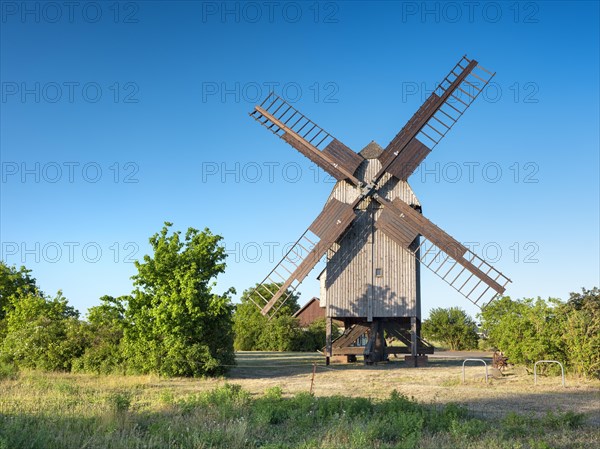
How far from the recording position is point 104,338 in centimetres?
2448

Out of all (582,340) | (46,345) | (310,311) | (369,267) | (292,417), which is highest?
(369,267)

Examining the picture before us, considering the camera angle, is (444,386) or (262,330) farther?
(262,330)

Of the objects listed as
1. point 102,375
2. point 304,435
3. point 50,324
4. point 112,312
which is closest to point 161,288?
point 112,312

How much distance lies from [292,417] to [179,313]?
10643 mm

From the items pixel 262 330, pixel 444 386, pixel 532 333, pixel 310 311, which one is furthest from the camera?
pixel 310 311

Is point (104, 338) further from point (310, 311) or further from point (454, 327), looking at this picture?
point (310, 311)

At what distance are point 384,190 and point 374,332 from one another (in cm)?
710

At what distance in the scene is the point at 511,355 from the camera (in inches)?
941

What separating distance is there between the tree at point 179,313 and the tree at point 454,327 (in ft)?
98.2

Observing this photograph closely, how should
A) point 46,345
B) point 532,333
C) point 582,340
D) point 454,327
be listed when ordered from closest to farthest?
point 582,340 → point 532,333 → point 46,345 → point 454,327

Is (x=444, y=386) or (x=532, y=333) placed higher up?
(x=532, y=333)

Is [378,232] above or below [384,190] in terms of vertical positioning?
below

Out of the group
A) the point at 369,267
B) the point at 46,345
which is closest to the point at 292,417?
the point at 46,345

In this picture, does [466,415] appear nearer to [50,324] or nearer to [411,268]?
[411,268]
